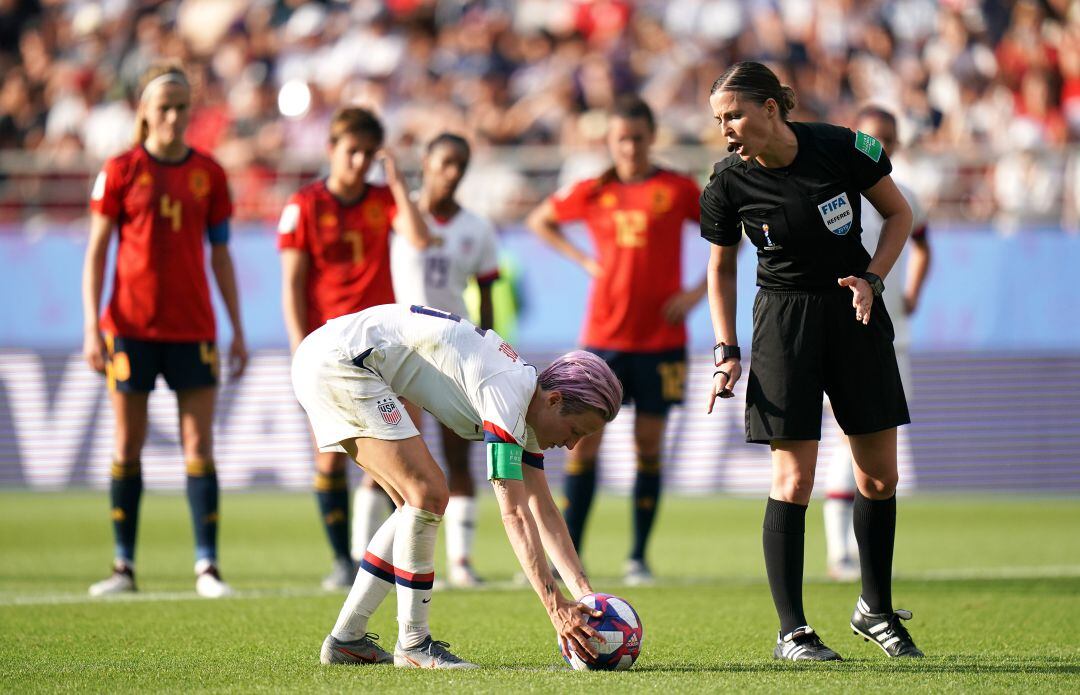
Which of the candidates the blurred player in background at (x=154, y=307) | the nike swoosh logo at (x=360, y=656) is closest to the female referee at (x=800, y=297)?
the nike swoosh logo at (x=360, y=656)

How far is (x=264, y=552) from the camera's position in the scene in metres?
10.4

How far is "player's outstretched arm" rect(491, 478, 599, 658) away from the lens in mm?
5004

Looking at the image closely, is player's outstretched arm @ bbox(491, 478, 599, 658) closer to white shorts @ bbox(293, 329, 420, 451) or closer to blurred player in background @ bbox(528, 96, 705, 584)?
white shorts @ bbox(293, 329, 420, 451)

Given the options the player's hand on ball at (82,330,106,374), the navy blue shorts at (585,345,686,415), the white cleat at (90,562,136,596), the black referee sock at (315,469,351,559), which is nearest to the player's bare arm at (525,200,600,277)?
the navy blue shorts at (585,345,686,415)

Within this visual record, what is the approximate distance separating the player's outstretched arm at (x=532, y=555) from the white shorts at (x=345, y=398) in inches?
21.0

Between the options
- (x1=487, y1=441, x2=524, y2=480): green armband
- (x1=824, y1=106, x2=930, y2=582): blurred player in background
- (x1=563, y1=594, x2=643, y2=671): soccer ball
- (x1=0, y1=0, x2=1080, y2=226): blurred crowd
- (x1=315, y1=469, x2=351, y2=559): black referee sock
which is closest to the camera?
(x1=487, y1=441, x2=524, y2=480): green armband

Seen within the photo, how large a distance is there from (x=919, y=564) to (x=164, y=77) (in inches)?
218

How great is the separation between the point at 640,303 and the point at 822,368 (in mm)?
3389

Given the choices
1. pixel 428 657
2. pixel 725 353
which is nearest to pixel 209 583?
pixel 428 657

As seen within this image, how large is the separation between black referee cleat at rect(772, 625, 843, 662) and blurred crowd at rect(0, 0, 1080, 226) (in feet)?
33.9

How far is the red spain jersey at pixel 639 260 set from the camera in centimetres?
892

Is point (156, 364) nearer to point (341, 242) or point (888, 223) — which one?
Answer: point (341, 242)

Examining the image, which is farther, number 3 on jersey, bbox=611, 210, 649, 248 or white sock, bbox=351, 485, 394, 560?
number 3 on jersey, bbox=611, 210, 649, 248

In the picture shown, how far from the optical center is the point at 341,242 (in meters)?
8.25
